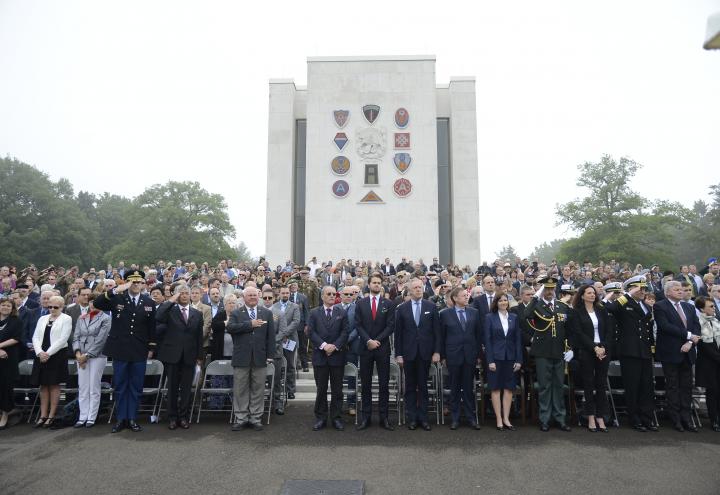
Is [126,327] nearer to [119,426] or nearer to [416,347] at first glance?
[119,426]

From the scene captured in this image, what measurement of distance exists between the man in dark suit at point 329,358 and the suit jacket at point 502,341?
6.80 ft

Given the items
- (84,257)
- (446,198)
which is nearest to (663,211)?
(446,198)

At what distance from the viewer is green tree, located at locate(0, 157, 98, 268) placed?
4169cm

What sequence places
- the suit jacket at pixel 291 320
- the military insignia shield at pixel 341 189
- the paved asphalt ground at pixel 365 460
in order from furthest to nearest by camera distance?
the military insignia shield at pixel 341 189
the suit jacket at pixel 291 320
the paved asphalt ground at pixel 365 460

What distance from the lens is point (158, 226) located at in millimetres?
45531

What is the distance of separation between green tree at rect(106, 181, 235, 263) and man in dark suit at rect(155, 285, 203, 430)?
126 feet

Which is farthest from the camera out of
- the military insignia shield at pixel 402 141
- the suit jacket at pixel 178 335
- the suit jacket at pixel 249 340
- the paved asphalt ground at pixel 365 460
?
the military insignia shield at pixel 402 141

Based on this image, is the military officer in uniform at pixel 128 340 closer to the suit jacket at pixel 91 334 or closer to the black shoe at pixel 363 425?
the suit jacket at pixel 91 334

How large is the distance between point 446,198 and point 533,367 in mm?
18610

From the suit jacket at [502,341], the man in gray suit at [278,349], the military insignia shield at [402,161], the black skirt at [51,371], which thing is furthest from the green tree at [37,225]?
the suit jacket at [502,341]

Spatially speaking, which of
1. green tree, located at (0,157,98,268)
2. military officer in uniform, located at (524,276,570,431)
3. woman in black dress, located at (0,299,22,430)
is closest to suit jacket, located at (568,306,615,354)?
military officer in uniform, located at (524,276,570,431)

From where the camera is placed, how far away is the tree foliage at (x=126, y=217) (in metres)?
43.3

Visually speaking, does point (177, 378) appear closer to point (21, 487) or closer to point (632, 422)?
point (21, 487)

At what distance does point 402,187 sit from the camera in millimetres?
23688
